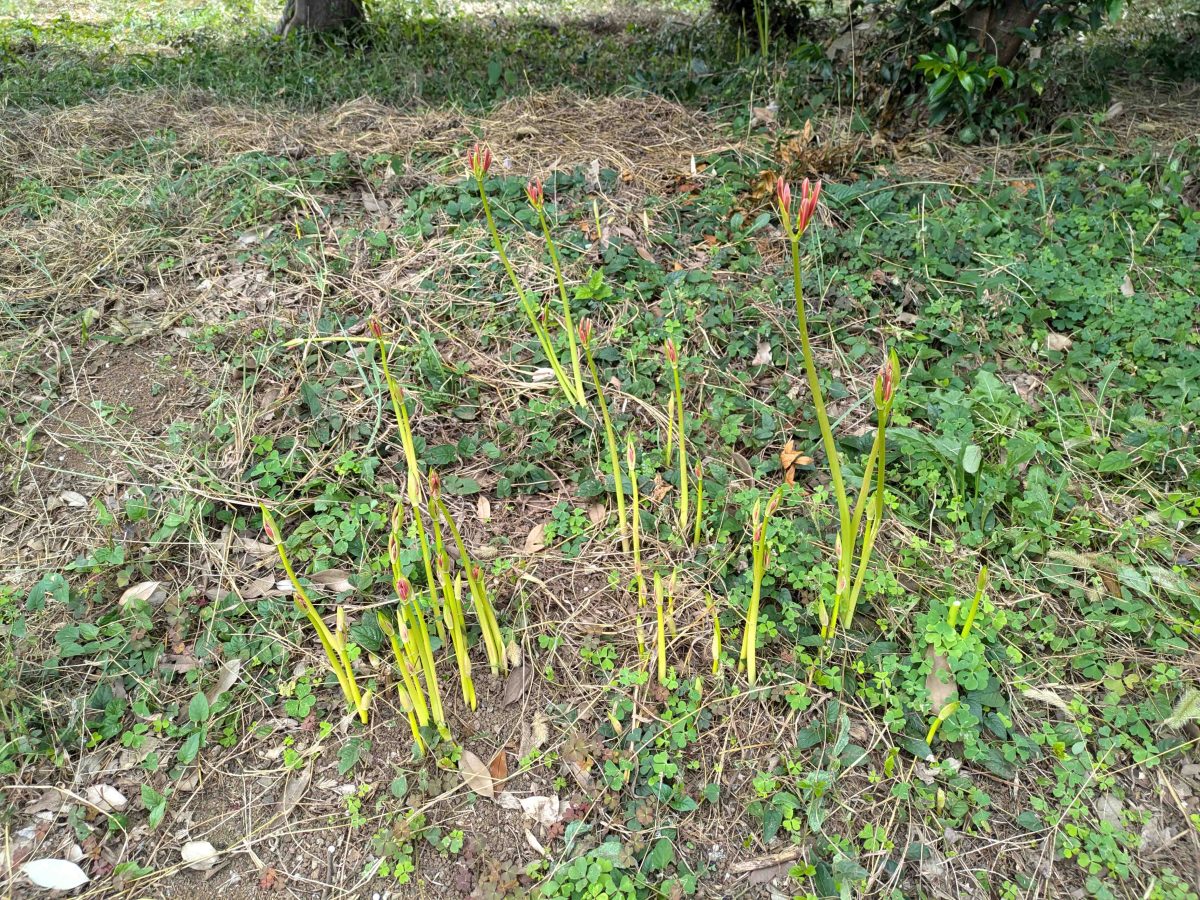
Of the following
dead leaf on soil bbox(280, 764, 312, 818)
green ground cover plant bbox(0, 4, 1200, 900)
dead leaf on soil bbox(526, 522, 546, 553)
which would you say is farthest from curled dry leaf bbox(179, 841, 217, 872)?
dead leaf on soil bbox(526, 522, 546, 553)

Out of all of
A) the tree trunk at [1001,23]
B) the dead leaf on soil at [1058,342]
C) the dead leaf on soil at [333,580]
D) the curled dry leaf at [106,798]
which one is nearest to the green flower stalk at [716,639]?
the dead leaf on soil at [333,580]

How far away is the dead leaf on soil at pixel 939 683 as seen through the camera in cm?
192

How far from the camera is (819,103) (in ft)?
13.5

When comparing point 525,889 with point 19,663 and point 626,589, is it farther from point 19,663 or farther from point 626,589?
point 19,663

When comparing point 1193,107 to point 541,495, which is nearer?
point 541,495

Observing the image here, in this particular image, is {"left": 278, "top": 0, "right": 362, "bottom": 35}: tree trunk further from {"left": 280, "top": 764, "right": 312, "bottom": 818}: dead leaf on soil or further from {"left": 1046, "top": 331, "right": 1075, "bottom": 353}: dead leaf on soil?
{"left": 280, "top": 764, "right": 312, "bottom": 818}: dead leaf on soil

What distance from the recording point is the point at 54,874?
1.70m

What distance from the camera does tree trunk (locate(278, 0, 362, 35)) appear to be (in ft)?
19.1

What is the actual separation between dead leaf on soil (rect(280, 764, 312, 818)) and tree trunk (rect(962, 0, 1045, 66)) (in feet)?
13.5

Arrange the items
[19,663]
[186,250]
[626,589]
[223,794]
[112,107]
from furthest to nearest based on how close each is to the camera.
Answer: [112,107]
[186,250]
[626,589]
[19,663]
[223,794]

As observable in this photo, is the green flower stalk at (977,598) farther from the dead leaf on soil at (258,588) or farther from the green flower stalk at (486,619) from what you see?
the dead leaf on soil at (258,588)

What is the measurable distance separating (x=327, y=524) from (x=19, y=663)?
0.82m

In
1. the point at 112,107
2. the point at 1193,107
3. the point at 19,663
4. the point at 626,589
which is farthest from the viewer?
the point at 112,107

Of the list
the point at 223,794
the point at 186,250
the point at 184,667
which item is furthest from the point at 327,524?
the point at 186,250
